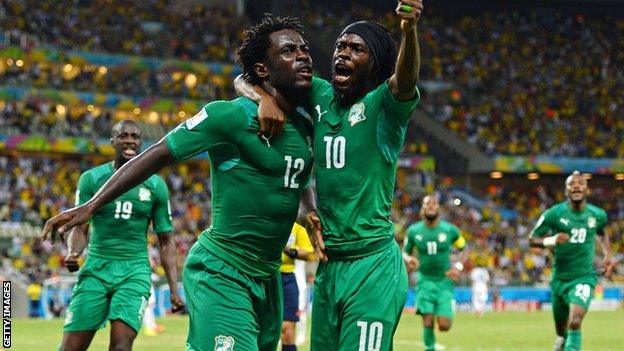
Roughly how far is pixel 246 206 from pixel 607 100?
51684 mm

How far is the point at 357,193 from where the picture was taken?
670 centimetres

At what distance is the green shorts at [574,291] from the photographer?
16.1m

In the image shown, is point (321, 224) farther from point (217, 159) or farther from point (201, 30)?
point (201, 30)

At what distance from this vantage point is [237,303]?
6.66 metres

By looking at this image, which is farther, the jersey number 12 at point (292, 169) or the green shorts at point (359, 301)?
the jersey number 12 at point (292, 169)

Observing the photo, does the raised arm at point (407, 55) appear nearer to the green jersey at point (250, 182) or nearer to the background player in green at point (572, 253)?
the green jersey at point (250, 182)

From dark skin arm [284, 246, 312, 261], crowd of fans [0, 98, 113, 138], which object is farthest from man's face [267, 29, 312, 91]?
crowd of fans [0, 98, 113, 138]

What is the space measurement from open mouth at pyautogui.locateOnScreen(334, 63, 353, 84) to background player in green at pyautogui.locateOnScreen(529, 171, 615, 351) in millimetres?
9740

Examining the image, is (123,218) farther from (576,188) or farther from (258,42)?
(576,188)

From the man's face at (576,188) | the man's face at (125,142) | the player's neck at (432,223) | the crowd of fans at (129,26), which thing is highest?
the crowd of fans at (129,26)

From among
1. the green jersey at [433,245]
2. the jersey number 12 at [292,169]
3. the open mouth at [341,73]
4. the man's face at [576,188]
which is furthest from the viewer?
the green jersey at [433,245]

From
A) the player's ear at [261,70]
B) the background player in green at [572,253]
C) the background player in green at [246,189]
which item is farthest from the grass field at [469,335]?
the player's ear at [261,70]

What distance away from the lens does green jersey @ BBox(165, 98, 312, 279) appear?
6.68 m

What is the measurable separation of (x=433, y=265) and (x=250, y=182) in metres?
12.7
